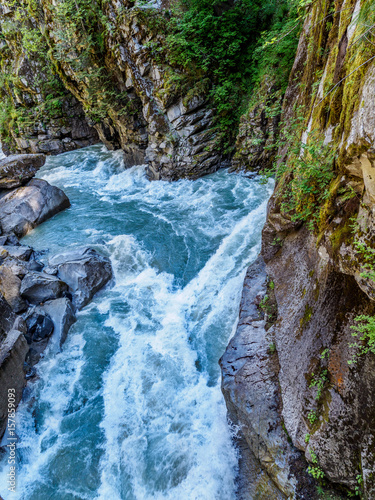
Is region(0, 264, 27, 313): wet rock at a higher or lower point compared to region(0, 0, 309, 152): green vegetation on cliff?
lower

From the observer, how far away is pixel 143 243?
10.1m

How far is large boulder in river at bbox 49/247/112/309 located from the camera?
8.27m

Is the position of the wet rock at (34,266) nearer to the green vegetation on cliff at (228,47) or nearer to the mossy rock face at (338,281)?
the mossy rock face at (338,281)

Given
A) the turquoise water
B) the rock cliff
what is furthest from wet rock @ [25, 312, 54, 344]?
the rock cliff

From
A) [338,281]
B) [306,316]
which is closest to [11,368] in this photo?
[306,316]

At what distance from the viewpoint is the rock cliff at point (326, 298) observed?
2787mm

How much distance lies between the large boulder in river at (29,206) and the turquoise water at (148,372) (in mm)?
965

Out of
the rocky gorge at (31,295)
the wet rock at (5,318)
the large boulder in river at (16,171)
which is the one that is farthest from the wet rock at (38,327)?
the large boulder in river at (16,171)

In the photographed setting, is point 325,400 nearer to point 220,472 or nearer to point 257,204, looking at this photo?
point 220,472

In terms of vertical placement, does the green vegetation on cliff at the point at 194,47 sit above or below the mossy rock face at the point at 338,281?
above

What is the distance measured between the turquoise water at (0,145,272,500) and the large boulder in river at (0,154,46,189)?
3.34m

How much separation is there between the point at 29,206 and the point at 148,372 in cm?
→ 976

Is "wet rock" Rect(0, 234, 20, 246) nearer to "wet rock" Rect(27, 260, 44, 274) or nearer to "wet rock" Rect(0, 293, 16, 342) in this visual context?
"wet rock" Rect(27, 260, 44, 274)

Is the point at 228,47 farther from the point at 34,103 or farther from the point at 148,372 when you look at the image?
A: the point at 34,103
